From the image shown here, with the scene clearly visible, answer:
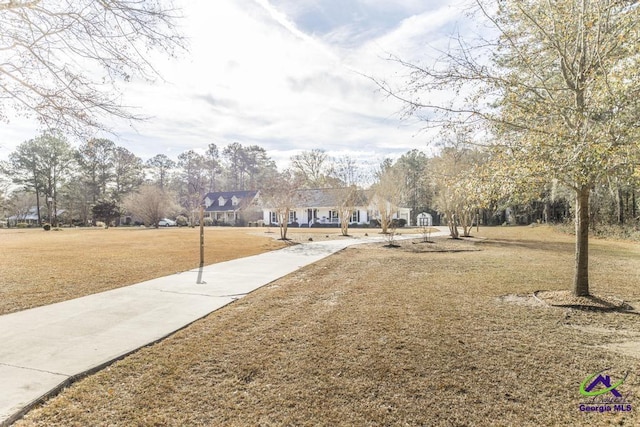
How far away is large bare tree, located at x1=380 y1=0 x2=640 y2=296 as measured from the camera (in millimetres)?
4070

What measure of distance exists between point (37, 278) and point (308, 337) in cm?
660

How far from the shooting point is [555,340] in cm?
381

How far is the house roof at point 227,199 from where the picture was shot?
44.0m

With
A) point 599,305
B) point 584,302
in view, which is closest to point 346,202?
point 584,302

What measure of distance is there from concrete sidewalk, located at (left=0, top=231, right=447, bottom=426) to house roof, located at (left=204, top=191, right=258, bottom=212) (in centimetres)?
3735

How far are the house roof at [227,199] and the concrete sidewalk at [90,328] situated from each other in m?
37.3

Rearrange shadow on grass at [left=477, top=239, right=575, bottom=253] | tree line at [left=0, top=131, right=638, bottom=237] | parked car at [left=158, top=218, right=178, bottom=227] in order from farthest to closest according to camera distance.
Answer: parked car at [left=158, top=218, right=178, bottom=227], shadow on grass at [left=477, top=239, right=575, bottom=253], tree line at [left=0, top=131, right=638, bottom=237]

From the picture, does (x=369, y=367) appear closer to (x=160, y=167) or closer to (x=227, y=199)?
(x=227, y=199)

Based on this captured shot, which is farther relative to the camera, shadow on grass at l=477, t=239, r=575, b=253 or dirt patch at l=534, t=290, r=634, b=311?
shadow on grass at l=477, t=239, r=575, b=253

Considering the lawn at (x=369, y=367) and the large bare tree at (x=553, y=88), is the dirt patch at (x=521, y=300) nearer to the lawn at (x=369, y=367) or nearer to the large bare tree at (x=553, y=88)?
the lawn at (x=369, y=367)

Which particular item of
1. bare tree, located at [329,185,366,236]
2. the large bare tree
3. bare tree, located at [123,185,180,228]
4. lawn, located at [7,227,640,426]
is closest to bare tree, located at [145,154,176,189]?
bare tree, located at [123,185,180,228]

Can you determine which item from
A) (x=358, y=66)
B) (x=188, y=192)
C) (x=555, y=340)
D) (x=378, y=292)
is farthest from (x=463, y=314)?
(x=188, y=192)

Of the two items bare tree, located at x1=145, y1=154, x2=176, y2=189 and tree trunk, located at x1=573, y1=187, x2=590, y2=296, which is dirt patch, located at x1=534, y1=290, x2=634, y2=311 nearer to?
tree trunk, located at x1=573, y1=187, x2=590, y2=296

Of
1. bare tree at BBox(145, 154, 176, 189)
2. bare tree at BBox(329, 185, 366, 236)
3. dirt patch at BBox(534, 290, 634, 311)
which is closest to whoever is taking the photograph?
dirt patch at BBox(534, 290, 634, 311)
